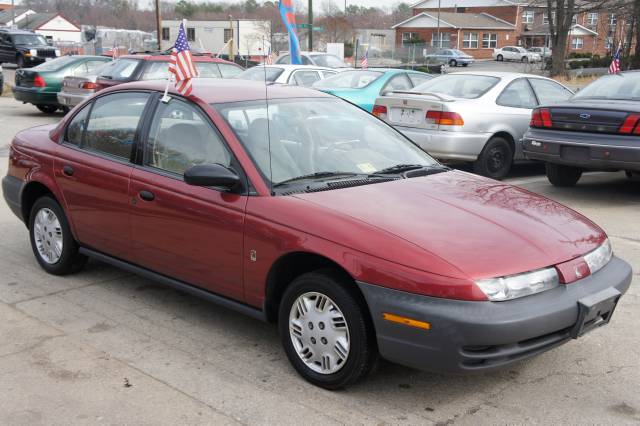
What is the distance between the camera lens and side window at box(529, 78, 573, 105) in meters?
10.3

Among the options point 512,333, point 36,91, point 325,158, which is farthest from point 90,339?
point 36,91

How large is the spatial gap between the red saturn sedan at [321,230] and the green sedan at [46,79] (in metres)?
12.8

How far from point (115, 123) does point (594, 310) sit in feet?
11.0

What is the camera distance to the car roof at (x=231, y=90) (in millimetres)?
4516

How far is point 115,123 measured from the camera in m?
5.00

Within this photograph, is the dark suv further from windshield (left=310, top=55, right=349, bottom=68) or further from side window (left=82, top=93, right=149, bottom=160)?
side window (left=82, top=93, right=149, bottom=160)

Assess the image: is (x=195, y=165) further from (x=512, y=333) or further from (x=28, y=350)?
(x=512, y=333)

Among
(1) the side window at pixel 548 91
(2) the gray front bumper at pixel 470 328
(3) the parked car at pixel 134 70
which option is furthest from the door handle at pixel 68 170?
(3) the parked car at pixel 134 70

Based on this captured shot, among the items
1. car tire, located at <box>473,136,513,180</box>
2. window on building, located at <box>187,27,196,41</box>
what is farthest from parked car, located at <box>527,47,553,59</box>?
car tire, located at <box>473,136,513,180</box>

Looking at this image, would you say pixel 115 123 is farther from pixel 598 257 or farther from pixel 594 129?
pixel 594 129

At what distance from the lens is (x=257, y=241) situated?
3865 millimetres

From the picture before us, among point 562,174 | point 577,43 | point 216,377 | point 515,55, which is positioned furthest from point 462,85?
point 577,43

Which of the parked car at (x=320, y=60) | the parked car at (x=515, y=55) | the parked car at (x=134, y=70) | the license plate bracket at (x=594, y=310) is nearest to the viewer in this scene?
the license plate bracket at (x=594, y=310)

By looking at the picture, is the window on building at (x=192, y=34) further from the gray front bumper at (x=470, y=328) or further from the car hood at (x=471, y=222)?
the gray front bumper at (x=470, y=328)
